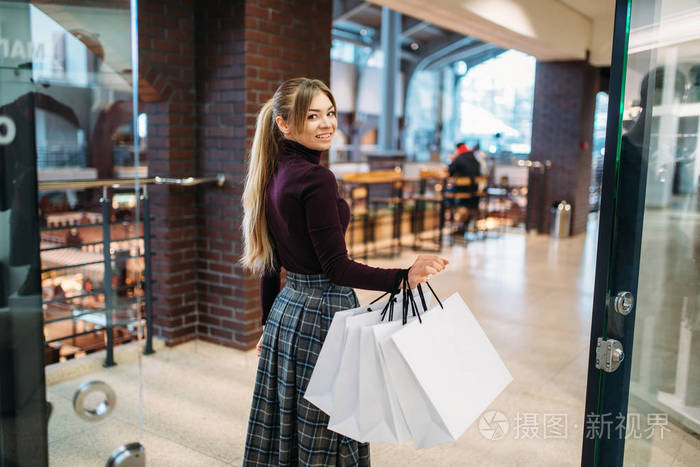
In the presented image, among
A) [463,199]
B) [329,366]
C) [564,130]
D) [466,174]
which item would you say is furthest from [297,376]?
[564,130]

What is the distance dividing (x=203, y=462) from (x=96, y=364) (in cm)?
162

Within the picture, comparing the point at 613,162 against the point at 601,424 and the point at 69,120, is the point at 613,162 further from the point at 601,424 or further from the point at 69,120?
the point at 69,120

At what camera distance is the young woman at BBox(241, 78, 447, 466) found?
159 centimetres

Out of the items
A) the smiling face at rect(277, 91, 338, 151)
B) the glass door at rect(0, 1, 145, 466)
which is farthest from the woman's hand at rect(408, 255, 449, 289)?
the glass door at rect(0, 1, 145, 466)

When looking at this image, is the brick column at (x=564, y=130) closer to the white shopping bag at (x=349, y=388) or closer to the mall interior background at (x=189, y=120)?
the mall interior background at (x=189, y=120)

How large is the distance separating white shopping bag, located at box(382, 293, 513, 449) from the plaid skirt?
436 millimetres

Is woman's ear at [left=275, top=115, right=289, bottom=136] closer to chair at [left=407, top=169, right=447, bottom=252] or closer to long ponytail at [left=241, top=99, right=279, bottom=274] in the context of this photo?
Result: long ponytail at [left=241, top=99, right=279, bottom=274]

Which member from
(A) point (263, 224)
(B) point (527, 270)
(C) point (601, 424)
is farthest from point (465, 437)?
(B) point (527, 270)

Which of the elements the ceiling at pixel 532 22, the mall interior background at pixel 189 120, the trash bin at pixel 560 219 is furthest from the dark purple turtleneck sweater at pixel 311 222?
the trash bin at pixel 560 219

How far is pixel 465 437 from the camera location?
111 inches

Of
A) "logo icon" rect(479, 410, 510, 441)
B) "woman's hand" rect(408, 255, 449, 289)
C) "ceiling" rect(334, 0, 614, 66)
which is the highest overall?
"ceiling" rect(334, 0, 614, 66)

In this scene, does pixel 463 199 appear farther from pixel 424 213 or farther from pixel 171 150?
pixel 171 150

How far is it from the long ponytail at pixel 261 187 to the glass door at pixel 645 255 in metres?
0.97

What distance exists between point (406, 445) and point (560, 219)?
725cm
